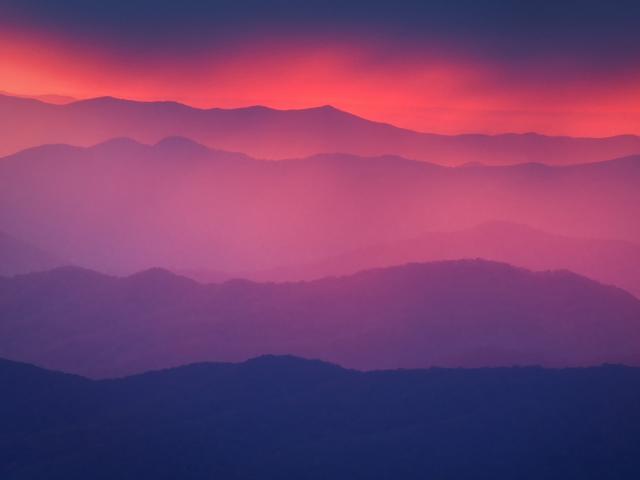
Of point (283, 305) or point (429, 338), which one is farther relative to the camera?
point (283, 305)

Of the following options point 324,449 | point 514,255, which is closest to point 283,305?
point 324,449

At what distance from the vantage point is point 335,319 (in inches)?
432

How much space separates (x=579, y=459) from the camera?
6859mm

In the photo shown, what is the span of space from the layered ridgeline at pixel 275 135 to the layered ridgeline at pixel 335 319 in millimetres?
12097

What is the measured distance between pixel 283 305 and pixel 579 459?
6067 mm

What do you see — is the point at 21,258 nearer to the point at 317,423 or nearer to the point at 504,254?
the point at 317,423

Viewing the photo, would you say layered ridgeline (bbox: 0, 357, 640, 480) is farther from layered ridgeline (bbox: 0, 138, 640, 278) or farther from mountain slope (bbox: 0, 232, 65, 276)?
layered ridgeline (bbox: 0, 138, 640, 278)

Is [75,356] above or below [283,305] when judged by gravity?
below

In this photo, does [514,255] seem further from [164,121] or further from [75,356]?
[164,121]

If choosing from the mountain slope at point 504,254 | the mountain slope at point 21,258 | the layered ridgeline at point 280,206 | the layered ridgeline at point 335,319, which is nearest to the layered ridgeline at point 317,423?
the layered ridgeline at point 335,319

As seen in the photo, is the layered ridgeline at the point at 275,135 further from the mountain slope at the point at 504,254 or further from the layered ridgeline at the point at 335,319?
the layered ridgeline at the point at 335,319

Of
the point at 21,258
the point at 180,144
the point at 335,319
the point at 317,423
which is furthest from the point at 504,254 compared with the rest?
the point at 180,144

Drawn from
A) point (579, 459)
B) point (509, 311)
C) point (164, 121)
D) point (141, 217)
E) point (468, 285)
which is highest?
point (164, 121)

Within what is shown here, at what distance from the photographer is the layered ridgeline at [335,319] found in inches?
394
